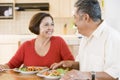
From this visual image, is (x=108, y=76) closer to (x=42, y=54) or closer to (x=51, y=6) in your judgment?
(x=42, y=54)

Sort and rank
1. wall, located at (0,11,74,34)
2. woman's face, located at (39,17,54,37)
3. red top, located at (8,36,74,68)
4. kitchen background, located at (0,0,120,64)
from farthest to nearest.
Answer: wall, located at (0,11,74,34)
kitchen background, located at (0,0,120,64)
woman's face, located at (39,17,54,37)
red top, located at (8,36,74,68)

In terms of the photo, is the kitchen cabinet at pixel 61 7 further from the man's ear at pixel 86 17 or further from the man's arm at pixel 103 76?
the man's arm at pixel 103 76

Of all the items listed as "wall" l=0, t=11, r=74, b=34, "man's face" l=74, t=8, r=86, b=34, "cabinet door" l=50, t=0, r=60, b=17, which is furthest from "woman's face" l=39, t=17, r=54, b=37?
"wall" l=0, t=11, r=74, b=34

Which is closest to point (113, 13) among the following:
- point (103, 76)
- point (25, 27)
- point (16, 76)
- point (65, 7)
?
point (103, 76)

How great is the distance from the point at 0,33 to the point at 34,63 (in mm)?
2895

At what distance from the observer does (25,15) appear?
5211mm

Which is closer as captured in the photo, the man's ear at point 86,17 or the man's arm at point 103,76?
the man's arm at point 103,76

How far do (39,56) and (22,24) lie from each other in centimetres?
283

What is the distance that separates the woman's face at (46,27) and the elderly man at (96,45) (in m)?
0.69

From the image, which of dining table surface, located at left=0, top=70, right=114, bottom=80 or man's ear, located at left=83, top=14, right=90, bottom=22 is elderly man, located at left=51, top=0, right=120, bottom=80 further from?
dining table surface, located at left=0, top=70, right=114, bottom=80

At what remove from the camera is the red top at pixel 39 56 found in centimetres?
252

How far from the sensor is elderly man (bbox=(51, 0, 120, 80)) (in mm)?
→ 1702

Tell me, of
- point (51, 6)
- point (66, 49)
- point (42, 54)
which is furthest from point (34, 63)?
point (51, 6)

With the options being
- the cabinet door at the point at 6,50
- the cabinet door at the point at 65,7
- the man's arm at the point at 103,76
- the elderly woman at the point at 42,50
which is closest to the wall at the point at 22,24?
the cabinet door at the point at 65,7
